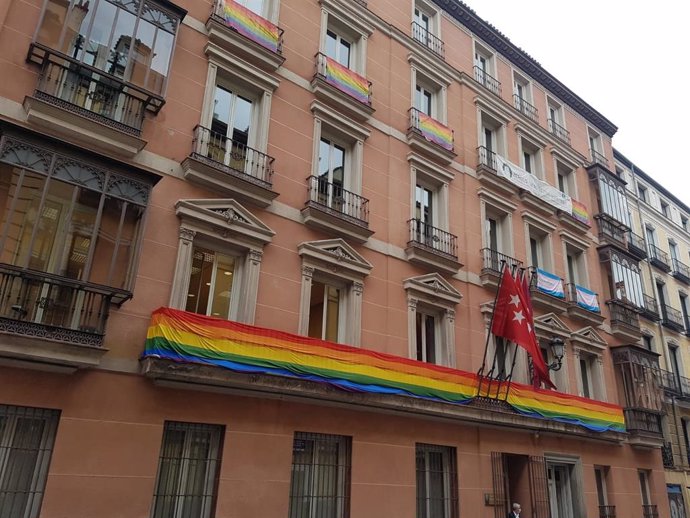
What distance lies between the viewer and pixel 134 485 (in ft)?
30.0

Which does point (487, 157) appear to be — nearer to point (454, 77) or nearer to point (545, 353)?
point (454, 77)

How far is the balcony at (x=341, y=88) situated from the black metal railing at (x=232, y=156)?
10.2 feet

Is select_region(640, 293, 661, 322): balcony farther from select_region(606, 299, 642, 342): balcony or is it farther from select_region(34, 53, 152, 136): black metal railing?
select_region(34, 53, 152, 136): black metal railing

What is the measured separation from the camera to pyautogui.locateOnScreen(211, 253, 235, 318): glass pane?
11.5 meters

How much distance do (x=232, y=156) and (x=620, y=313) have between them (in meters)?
17.3

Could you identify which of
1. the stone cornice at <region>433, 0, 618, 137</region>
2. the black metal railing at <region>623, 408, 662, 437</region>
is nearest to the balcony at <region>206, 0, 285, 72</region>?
the stone cornice at <region>433, 0, 618, 137</region>

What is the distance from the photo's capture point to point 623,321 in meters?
21.6

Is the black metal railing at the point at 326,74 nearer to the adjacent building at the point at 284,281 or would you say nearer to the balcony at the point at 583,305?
the adjacent building at the point at 284,281

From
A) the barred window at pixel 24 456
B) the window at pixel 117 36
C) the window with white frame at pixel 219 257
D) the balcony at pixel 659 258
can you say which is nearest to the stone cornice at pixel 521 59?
the balcony at pixel 659 258

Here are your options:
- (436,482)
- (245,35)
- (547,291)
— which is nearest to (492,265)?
(547,291)

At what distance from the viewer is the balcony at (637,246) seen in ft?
82.3

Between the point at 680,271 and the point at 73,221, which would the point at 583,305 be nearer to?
the point at 680,271

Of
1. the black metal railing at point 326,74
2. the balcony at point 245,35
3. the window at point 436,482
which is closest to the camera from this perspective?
the balcony at point 245,35

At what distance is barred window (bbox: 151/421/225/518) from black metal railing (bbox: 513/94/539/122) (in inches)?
704
